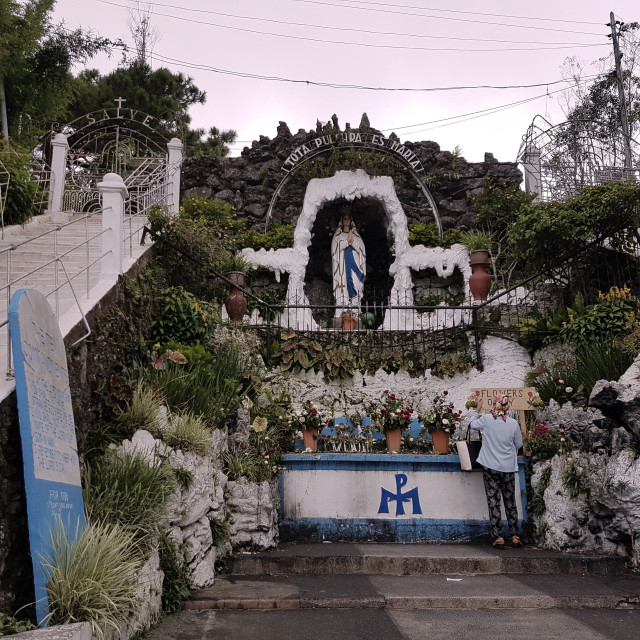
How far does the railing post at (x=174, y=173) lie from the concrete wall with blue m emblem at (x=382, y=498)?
7.28 metres

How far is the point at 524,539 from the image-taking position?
7.31m

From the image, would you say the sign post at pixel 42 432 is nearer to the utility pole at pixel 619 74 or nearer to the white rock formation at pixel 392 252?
the white rock formation at pixel 392 252

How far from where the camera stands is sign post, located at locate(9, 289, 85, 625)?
3619 millimetres

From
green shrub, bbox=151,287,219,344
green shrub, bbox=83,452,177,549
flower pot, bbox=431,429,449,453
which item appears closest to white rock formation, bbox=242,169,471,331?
green shrub, bbox=151,287,219,344

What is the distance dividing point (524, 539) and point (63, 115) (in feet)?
59.3

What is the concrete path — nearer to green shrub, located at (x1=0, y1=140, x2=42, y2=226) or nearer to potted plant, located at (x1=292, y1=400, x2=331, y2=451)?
potted plant, located at (x1=292, y1=400, x2=331, y2=451)

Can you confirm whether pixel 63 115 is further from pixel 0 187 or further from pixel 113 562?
pixel 113 562

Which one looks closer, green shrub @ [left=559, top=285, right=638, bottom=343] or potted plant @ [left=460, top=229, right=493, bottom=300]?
green shrub @ [left=559, top=285, right=638, bottom=343]

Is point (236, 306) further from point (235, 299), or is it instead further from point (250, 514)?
point (250, 514)

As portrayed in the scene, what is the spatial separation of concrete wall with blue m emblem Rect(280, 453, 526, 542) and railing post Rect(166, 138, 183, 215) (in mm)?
7282

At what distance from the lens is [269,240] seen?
1393 cm

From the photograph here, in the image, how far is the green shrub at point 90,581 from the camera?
11.7 feet

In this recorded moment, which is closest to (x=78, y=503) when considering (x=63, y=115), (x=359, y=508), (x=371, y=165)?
(x=359, y=508)

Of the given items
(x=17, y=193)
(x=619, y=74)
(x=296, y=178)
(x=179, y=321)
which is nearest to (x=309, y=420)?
(x=179, y=321)
